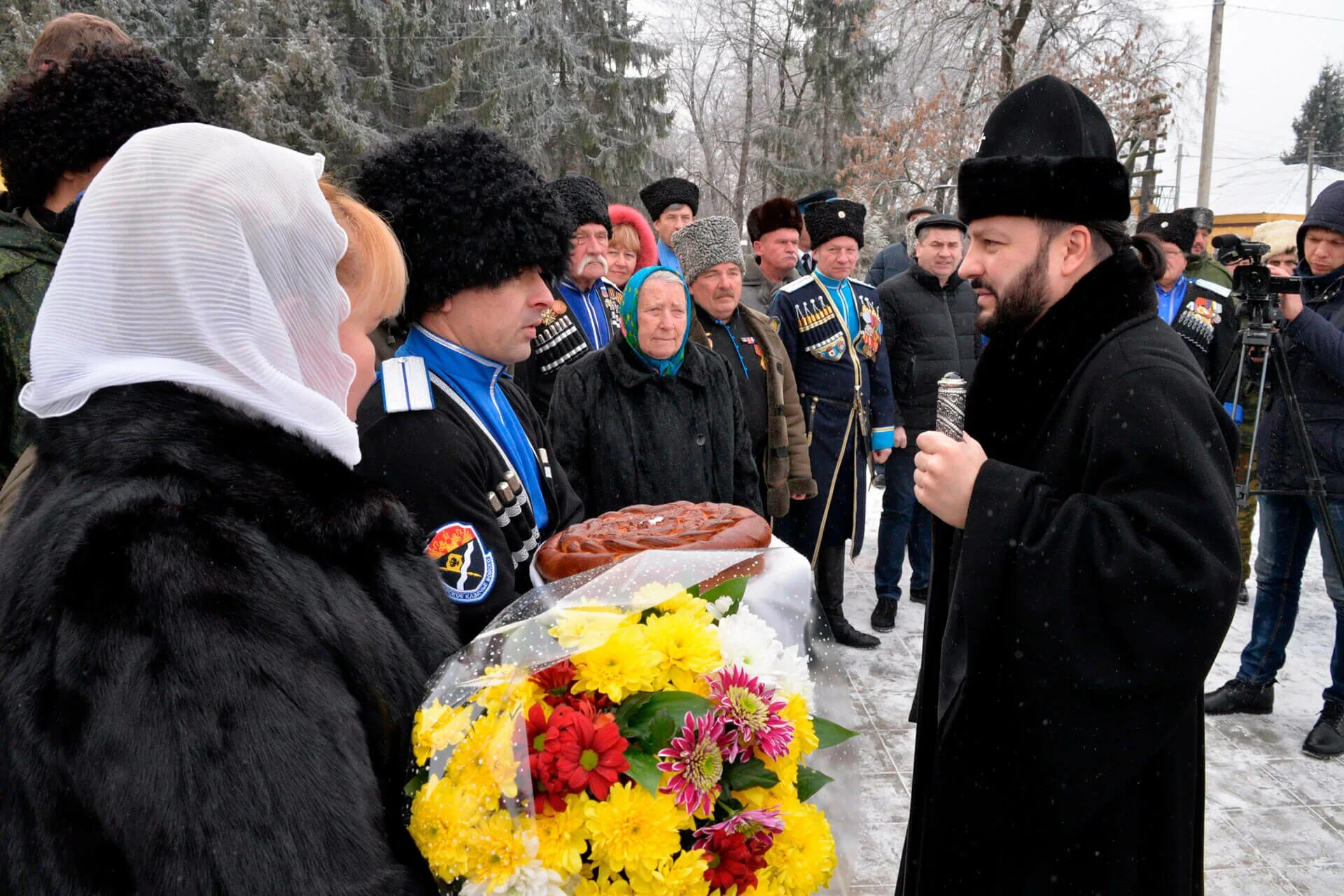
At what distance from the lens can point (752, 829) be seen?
1265mm

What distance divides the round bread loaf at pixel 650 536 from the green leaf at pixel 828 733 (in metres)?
0.33

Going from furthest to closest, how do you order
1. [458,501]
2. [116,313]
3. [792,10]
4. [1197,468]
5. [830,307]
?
1. [792,10]
2. [830,307]
3. [458,501]
4. [1197,468]
5. [116,313]

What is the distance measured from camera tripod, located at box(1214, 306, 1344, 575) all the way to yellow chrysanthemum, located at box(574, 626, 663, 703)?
12.1 ft

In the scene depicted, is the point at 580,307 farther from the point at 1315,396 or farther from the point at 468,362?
the point at 1315,396

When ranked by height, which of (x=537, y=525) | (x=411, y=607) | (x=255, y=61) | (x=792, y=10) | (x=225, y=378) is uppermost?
(x=792, y=10)

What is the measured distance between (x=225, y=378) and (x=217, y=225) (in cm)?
20

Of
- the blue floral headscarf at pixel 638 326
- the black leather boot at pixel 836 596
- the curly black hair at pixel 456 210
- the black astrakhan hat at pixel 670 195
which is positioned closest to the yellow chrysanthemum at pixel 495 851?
the curly black hair at pixel 456 210

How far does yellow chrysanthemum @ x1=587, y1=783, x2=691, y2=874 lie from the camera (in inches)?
45.2

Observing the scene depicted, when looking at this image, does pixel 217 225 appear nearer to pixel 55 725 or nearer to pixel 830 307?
pixel 55 725

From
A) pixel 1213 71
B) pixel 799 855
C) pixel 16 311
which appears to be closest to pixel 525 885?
pixel 799 855

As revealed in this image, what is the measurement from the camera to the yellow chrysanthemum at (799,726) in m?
1.30

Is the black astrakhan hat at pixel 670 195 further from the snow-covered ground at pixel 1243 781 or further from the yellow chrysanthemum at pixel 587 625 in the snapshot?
the yellow chrysanthemum at pixel 587 625

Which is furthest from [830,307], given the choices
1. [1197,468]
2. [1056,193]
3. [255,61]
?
[255,61]

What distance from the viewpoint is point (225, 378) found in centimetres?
120
